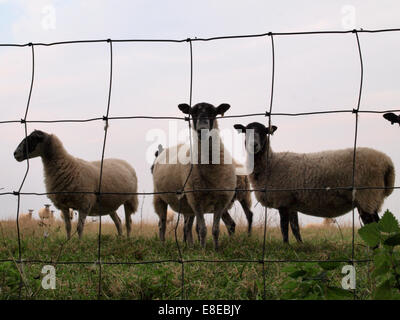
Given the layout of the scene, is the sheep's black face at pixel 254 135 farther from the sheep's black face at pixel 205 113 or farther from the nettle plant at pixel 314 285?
the nettle plant at pixel 314 285

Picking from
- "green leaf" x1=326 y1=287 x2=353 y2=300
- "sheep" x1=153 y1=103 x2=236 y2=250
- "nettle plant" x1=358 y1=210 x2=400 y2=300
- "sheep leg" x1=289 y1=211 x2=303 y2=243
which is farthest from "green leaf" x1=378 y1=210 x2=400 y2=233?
"sheep leg" x1=289 y1=211 x2=303 y2=243

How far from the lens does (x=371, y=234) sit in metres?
2.76

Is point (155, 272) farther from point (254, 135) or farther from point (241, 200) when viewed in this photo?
point (241, 200)

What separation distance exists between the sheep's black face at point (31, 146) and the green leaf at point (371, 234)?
269 inches

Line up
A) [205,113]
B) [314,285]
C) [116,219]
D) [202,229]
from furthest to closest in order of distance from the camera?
1. [116,219]
2. [202,229]
3. [205,113]
4. [314,285]

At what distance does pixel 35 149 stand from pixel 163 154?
2.22 metres

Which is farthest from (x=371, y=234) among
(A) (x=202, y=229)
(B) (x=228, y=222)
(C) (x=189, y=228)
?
(B) (x=228, y=222)

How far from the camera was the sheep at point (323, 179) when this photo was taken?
787 cm

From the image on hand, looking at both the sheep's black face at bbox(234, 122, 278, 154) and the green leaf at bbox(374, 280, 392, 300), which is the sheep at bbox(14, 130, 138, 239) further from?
the green leaf at bbox(374, 280, 392, 300)

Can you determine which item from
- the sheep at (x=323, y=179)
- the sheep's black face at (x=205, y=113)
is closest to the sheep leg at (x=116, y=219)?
the sheep at (x=323, y=179)

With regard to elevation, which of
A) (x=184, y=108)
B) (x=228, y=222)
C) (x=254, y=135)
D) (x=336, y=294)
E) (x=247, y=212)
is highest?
(x=184, y=108)

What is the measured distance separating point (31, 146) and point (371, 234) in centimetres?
712

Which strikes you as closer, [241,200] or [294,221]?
[294,221]
